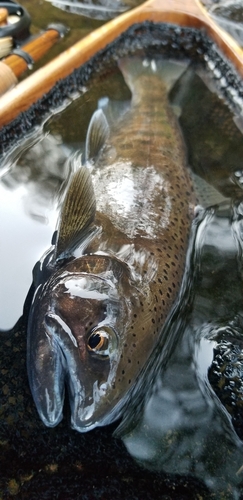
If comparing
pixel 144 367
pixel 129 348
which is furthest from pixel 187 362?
pixel 129 348

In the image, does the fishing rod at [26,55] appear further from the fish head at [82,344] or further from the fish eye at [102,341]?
the fish eye at [102,341]

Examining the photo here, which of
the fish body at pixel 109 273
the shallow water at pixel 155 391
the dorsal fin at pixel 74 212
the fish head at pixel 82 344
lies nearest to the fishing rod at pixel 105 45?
the shallow water at pixel 155 391

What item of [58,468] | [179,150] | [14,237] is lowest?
[58,468]

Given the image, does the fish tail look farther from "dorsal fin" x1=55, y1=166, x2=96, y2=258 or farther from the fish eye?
the fish eye

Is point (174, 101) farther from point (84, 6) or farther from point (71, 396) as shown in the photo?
point (71, 396)

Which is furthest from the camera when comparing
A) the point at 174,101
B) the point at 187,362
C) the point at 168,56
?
the point at 168,56

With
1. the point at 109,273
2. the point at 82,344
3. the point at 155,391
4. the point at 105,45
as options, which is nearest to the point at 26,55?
the point at 105,45

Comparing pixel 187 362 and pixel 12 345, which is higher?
pixel 187 362
